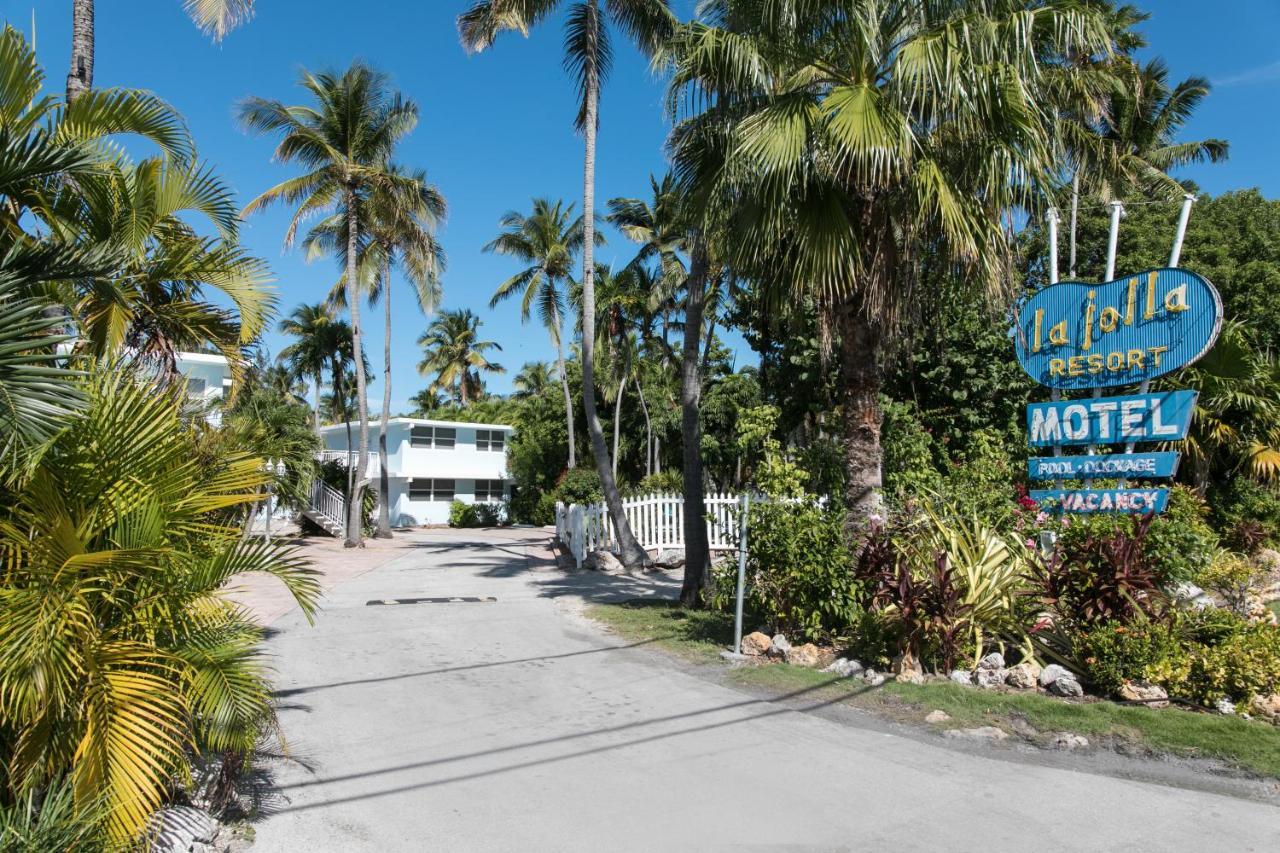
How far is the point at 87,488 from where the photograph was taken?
4.12 metres

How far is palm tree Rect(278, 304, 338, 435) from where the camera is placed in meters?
30.9

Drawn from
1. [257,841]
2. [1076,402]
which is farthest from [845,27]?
[257,841]

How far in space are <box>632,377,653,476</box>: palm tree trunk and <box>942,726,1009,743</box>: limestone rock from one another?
89.5 ft

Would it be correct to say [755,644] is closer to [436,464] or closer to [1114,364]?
[1114,364]

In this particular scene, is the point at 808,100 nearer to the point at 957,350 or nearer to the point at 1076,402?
the point at 1076,402

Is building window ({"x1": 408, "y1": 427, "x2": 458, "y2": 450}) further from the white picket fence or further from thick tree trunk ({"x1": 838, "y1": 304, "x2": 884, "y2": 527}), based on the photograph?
thick tree trunk ({"x1": 838, "y1": 304, "x2": 884, "y2": 527})

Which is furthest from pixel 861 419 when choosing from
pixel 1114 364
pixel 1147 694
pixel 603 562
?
pixel 603 562

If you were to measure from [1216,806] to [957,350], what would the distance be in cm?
1223

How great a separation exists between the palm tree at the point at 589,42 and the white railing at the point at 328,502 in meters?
18.4

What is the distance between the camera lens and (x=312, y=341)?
103ft

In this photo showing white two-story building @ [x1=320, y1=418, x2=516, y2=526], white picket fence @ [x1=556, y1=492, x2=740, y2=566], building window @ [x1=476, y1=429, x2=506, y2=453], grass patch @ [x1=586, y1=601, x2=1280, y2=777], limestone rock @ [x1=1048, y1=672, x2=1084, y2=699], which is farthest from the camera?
building window @ [x1=476, y1=429, x2=506, y2=453]

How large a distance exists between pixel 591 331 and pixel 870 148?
391 inches

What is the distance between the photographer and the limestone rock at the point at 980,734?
6.33m

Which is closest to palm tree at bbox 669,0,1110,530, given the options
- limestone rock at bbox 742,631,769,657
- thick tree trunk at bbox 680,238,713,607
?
limestone rock at bbox 742,631,769,657
